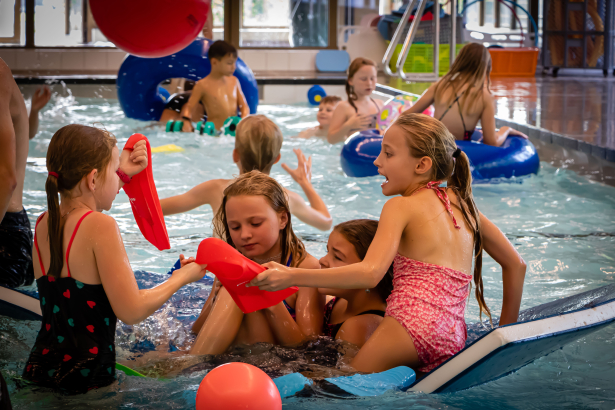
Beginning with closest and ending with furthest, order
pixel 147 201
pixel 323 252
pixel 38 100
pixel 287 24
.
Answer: pixel 147 201
pixel 38 100
pixel 323 252
pixel 287 24

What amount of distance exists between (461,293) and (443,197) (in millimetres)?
330

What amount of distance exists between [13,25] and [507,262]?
560 inches

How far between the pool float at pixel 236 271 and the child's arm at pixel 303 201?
105 cm

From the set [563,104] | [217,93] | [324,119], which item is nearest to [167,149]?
[217,93]

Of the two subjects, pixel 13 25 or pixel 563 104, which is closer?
pixel 563 104

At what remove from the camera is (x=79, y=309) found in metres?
1.83

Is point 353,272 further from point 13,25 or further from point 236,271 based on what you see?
point 13,25

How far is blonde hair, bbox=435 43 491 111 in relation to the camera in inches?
187

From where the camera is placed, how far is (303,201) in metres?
3.04

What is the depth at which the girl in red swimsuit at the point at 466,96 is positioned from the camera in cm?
480

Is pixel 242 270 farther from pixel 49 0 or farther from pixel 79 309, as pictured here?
pixel 49 0

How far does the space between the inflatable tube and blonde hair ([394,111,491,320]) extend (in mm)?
5930

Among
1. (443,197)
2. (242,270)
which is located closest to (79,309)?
(242,270)

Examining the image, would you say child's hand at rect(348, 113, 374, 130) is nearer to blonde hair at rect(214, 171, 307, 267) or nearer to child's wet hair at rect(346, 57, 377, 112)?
child's wet hair at rect(346, 57, 377, 112)
